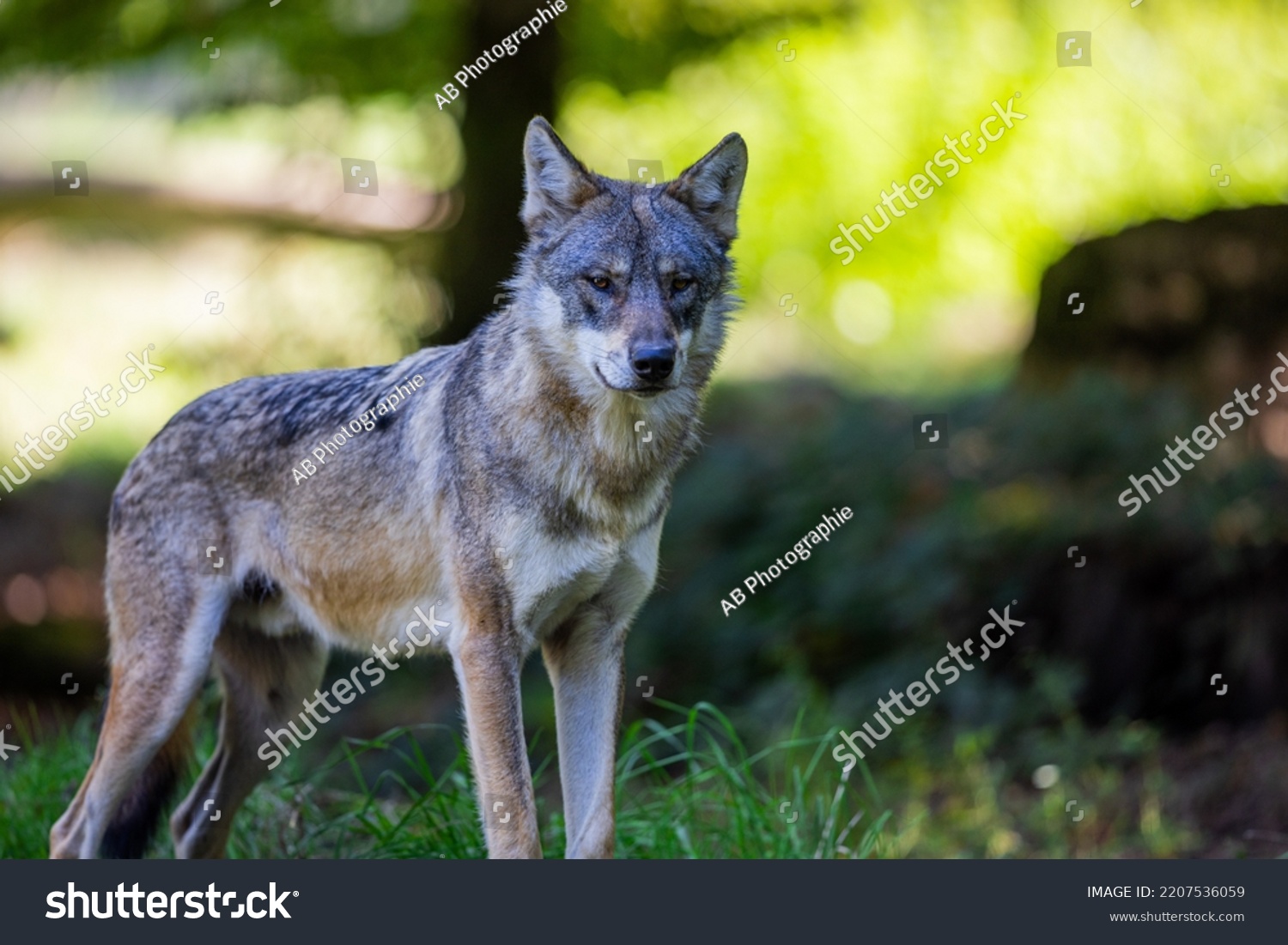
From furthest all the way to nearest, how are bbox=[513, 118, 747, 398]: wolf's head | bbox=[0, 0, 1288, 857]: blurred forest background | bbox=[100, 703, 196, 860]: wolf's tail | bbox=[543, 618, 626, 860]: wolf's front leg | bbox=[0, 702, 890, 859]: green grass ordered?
bbox=[0, 0, 1288, 857]: blurred forest background → bbox=[100, 703, 196, 860]: wolf's tail → bbox=[0, 702, 890, 859]: green grass → bbox=[543, 618, 626, 860]: wolf's front leg → bbox=[513, 118, 747, 398]: wolf's head

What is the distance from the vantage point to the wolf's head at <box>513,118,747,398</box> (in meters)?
4.29

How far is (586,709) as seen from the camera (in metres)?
4.74

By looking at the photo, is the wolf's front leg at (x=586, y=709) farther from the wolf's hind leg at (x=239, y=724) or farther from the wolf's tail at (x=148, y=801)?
the wolf's tail at (x=148, y=801)

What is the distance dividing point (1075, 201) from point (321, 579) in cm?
812

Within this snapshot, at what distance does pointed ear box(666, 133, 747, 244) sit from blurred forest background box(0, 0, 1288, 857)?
3965 mm

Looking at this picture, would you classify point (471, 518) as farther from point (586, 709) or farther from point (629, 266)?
point (629, 266)

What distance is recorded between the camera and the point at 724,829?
5414mm

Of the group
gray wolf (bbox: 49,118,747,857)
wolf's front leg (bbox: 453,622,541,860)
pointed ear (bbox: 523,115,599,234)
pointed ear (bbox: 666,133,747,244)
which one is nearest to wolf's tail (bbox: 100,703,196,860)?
gray wolf (bbox: 49,118,747,857)

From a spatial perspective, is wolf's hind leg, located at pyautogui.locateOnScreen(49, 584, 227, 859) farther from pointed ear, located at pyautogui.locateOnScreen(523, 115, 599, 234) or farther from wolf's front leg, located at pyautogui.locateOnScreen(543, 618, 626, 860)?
pointed ear, located at pyautogui.locateOnScreen(523, 115, 599, 234)

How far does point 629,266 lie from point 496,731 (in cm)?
170

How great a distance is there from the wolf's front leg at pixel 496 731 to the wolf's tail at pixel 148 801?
167cm

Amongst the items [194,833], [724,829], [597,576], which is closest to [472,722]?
[597,576]

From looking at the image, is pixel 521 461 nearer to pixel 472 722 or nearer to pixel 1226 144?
pixel 472 722

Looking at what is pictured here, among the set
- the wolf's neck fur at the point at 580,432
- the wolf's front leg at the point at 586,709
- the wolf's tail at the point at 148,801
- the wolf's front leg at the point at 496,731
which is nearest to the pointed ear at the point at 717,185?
the wolf's neck fur at the point at 580,432
